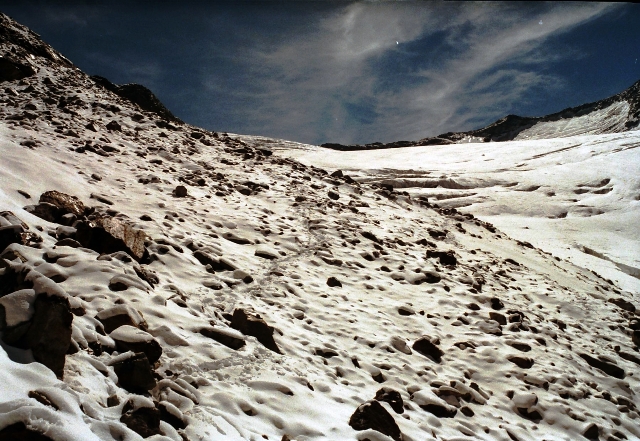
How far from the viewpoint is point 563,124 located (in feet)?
261

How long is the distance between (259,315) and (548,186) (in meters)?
26.9

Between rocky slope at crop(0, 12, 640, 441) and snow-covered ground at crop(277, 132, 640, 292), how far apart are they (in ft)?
21.3

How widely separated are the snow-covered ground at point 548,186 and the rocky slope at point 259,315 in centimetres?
649

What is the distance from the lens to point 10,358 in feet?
8.56

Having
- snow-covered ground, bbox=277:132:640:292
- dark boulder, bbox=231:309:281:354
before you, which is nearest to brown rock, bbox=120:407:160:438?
dark boulder, bbox=231:309:281:354

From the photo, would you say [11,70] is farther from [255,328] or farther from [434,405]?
[434,405]

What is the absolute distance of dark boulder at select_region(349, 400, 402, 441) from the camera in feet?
12.7

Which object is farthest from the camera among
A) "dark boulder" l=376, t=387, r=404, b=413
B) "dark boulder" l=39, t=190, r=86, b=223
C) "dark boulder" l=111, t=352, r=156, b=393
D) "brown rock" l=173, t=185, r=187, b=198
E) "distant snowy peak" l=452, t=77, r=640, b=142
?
"distant snowy peak" l=452, t=77, r=640, b=142

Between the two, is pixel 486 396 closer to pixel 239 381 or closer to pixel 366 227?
pixel 239 381

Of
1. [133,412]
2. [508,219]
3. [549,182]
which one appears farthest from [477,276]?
[549,182]

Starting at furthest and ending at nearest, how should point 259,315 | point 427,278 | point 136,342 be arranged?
point 427,278 < point 259,315 < point 136,342

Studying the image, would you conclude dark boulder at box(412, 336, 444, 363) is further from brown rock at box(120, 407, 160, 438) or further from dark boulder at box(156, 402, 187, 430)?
brown rock at box(120, 407, 160, 438)

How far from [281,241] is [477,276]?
14.4 feet

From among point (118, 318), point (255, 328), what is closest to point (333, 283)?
point (255, 328)
